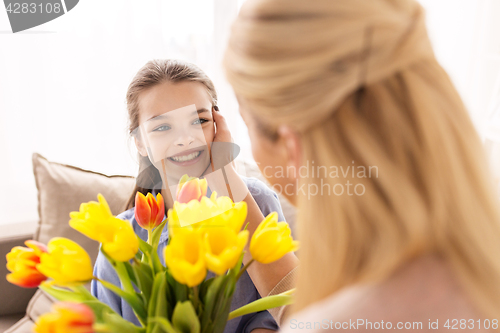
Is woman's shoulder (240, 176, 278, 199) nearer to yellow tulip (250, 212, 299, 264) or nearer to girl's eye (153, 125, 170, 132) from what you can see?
girl's eye (153, 125, 170, 132)

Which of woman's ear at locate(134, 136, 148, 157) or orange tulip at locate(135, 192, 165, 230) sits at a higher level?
woman's ear at locate(134, 136, 148, 157)

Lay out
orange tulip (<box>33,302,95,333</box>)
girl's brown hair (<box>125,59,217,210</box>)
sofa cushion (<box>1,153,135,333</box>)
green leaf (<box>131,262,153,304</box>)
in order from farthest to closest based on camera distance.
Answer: sofa cushion (<box>1,153,135,333</box>) < girl's brown hair (<box>125,59,217,210</box>) < green leaf (<box>131,262,153,304</box>) < orange tulip (<box>33,302,95,333</box>)

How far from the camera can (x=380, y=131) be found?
400 millimetres

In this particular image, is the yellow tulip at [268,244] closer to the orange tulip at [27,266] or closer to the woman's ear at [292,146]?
the woman's ear at [292,146]

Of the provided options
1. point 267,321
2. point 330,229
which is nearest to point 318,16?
point 330,229

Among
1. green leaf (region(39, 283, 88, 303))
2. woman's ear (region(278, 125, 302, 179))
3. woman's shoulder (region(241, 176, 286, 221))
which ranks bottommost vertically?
woman's shoulder (region(241, 176, 286, 221))

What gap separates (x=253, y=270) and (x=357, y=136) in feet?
1.46

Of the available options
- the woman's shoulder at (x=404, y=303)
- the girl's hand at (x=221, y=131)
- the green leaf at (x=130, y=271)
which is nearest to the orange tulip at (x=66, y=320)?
the green leaf at (x=130, y=271)

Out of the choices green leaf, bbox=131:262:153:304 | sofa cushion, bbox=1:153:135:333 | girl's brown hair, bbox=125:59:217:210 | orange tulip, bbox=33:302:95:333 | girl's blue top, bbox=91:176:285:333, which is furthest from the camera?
sofa cushion, bbox=1:153:135:333

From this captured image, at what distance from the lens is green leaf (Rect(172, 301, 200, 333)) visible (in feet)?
1.30

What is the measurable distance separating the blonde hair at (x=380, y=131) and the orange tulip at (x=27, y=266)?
0.33 m

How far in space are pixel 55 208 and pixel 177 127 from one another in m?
0.70

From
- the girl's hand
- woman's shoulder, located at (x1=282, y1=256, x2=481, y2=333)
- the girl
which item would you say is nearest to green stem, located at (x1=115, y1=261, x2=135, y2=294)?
woman's shoulder, located at (x1=282, y1=256, x2=481, y2=333)

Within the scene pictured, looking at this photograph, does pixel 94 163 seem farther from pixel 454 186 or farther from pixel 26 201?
pixel 454 186
